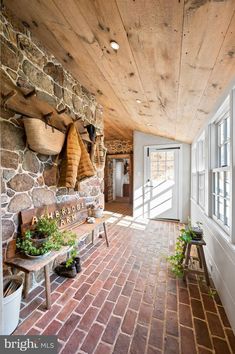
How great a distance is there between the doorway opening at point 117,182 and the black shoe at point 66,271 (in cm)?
439

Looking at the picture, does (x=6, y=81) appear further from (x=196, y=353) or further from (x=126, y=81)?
(x=196, y=353)

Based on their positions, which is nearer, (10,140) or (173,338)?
(173,338)

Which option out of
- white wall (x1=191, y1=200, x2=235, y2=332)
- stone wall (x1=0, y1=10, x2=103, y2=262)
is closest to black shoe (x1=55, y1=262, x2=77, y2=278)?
stone wall (x1=0, y1=10, x2=103, y2=262)

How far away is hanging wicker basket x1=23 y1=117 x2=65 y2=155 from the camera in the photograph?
61.7 inches

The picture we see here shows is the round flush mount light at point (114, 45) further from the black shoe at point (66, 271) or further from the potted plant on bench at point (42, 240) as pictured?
A: the black shoe at point (66, 271)

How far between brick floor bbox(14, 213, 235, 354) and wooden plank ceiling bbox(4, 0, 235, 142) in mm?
2120

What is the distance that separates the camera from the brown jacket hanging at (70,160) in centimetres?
199

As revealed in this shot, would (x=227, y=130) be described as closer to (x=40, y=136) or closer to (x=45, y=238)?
(x=40, y=136)

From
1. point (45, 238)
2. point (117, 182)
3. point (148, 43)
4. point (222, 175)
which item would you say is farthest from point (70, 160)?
point (117, 182)

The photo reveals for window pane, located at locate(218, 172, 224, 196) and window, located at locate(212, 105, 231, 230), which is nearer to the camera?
window, located at locate(212, 105, 231, 230)

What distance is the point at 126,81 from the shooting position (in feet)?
6.45

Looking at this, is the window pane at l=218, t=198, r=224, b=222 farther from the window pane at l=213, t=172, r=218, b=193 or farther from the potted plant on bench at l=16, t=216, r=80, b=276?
the potted plant on bench at l=16, t=216, r=80, b=276

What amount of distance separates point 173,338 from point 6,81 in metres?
2.55

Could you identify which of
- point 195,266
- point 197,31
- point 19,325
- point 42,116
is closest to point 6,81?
point 42,116
